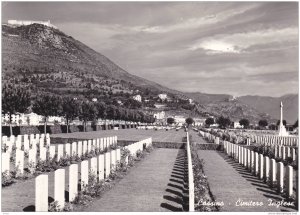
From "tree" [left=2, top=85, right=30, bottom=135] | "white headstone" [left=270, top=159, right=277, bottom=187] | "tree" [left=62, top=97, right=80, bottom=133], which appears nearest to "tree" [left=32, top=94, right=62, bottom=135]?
"tree" [left=62, top=97, right=80, bottom=133]

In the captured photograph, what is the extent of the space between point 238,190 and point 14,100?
103ft

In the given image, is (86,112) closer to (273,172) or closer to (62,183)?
(273,172)

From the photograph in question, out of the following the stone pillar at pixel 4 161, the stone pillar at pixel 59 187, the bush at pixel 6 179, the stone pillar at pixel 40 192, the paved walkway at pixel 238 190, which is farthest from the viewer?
the stone pillar at pixel 4 161

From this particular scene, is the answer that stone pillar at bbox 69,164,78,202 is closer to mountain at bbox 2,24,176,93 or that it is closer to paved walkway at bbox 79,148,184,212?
paved walkway at bbox 79,148,184,212

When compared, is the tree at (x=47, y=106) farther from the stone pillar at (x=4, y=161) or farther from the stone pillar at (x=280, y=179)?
the stone pillar at (x=280, y=179)

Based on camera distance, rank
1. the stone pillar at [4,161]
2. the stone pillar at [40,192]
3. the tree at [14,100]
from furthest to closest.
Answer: the tree at [14,100] → the stone pillar at [4,161] → the stone pillar at [40,192]

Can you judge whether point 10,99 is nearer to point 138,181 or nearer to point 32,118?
point 138,181

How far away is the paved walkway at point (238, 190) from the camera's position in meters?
9.87

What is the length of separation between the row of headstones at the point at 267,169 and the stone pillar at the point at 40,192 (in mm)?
6396

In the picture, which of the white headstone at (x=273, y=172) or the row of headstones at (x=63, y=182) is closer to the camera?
the row of headstones at (x=63, y=182)

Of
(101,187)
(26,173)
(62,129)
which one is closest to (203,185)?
(101,187)

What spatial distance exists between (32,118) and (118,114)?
21.6 meters

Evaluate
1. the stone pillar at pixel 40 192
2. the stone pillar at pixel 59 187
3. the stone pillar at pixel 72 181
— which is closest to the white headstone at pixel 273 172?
the stone pillar at pixel 72 181

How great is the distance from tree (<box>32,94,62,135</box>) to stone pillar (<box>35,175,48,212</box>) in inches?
1695
